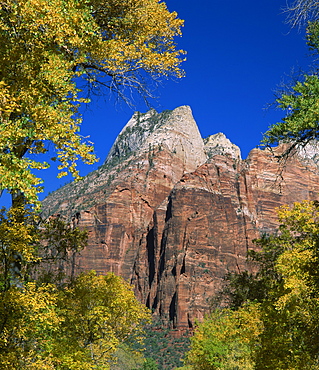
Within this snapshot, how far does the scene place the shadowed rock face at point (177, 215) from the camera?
12719 cm

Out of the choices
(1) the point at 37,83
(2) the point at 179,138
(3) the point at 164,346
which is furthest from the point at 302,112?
(2) the point at 179,138

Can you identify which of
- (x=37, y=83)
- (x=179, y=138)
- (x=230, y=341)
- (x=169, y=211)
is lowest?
(x=230, y=341)

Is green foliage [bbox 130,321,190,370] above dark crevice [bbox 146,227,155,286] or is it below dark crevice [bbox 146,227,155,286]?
below

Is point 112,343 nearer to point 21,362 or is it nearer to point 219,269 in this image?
point 21,362

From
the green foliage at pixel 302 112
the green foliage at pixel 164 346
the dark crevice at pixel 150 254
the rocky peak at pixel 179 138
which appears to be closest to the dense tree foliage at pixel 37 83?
the green foliage at pixel 302 112

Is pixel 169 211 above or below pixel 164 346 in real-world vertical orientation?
above

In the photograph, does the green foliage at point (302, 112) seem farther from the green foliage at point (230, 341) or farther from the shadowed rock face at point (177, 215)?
Answer: the shadowed rock face at point (177, 215)

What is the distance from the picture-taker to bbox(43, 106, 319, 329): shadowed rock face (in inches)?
5007

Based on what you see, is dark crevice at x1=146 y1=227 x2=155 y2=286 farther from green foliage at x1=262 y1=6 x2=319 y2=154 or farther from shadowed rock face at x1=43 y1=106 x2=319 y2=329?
green foliage at x1=262 y1=6 x2=319 y2=154

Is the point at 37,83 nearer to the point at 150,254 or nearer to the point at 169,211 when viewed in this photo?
the point at 169,211

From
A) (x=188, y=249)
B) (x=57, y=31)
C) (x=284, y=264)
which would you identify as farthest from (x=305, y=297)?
(x=188, y=249)

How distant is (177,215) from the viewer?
442 ft

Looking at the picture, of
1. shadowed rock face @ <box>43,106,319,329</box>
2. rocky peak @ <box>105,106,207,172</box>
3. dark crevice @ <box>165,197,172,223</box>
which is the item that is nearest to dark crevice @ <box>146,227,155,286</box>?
shadowed rock face @ <box>43,106,319,329</box>

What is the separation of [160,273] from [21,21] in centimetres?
12768
